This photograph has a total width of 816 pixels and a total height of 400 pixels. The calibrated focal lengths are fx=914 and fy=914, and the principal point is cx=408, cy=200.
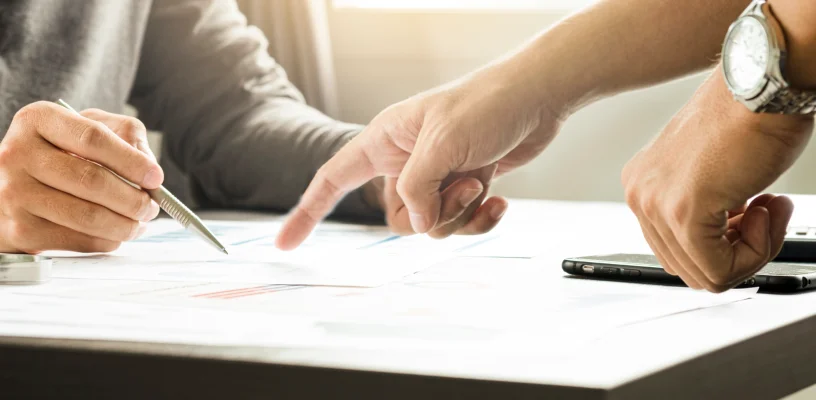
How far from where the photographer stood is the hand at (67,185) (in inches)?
30.2

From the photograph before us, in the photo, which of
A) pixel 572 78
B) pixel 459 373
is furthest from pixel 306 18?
pixel 459 373

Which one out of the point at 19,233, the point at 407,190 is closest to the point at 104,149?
the point at 19,233

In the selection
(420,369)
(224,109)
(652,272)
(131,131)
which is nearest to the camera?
(420,369)

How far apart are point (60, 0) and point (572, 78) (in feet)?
2.80

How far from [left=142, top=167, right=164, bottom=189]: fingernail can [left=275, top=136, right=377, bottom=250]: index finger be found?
122 mm

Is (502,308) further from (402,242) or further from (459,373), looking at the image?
(402,242)

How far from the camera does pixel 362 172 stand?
0.86m

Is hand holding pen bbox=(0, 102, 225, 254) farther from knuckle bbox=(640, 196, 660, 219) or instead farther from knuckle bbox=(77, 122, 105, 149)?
knuckle bbox=(640, 196, 660, 219)

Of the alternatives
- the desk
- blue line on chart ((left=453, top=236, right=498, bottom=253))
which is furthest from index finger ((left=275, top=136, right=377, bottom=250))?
the desk

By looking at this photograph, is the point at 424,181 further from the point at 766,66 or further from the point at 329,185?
the point at 766,66

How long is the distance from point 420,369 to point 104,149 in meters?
0.50

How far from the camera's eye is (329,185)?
2.84 ft

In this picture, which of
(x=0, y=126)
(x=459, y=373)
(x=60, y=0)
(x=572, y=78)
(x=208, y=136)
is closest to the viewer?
(x=459, y=373)

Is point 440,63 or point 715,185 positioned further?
point 440,63
